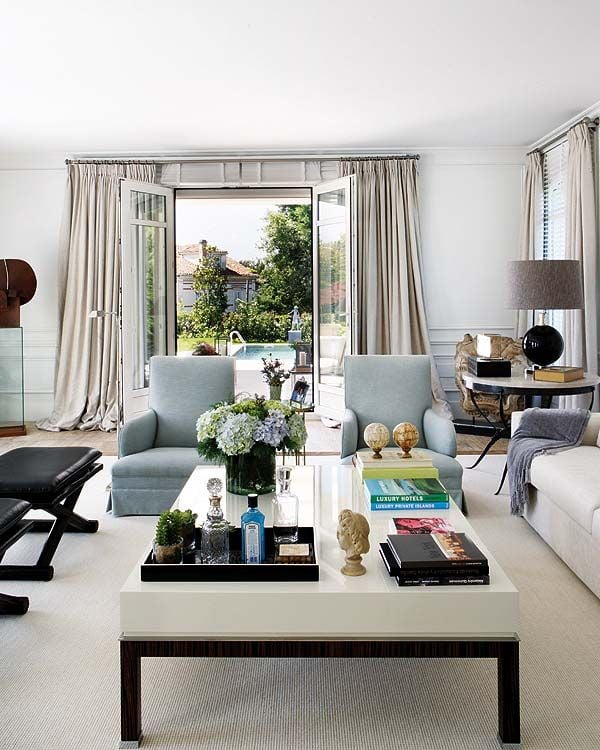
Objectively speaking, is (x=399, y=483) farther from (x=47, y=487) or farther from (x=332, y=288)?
(x=332, y=288)

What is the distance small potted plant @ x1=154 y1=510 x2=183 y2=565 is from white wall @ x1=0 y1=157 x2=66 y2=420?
18.0ft

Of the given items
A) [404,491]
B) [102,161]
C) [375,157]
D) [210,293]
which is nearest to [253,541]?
[404,491]

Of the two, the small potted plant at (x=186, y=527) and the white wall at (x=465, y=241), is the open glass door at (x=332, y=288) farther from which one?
the small potted plant at (x=186, y=527)

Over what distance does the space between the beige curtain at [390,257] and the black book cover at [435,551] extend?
4634 millimetres

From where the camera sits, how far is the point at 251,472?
3.13 m

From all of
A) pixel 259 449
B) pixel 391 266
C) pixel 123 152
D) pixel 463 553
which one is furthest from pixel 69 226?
pixel 463 553

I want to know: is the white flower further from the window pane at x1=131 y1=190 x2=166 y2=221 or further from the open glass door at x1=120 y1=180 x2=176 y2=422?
the window pane at x1=131 y1=190 x2=166 y2=221

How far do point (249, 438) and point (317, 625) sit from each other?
1.08 m

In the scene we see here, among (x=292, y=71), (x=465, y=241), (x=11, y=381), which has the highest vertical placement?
(x=292, y=71)

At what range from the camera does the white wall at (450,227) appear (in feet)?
23.1

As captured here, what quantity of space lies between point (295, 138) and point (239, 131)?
565 millimetres

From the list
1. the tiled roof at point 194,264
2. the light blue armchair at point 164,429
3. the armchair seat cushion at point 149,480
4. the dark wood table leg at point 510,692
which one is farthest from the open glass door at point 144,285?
the tiled roof at point 194,264

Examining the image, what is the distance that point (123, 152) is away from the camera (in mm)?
7043

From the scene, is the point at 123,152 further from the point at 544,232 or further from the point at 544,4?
the point at 544,4
